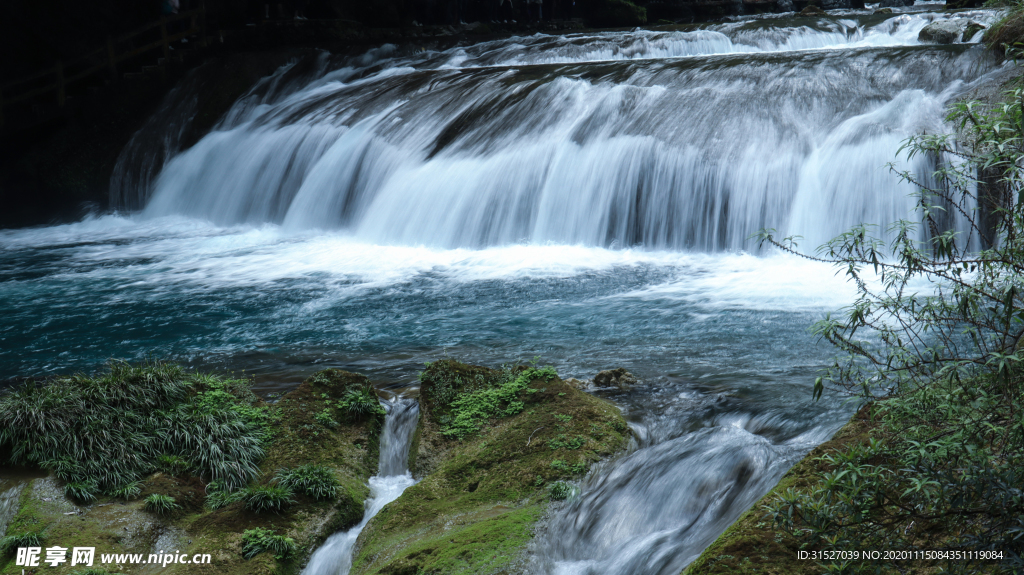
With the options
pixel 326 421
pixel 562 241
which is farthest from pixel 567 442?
pixel 562 241

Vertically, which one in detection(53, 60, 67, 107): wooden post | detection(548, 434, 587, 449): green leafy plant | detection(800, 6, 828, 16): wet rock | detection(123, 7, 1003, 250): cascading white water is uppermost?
detection(800, 6, 828, 16): wet rock

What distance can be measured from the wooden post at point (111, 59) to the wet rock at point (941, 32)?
59.5ft

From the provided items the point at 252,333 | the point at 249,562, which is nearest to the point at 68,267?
the point at 252,333

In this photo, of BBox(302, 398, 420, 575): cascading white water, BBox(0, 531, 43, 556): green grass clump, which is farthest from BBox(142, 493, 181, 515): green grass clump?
BBox(302, 398, 420, 575): cascading white water

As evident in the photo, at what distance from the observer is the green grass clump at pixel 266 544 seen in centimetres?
398

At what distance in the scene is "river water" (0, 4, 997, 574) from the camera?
500 cm

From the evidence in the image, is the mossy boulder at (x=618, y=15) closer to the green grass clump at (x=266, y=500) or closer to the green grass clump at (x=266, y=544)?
the green grass clump at (x=266, y=500)

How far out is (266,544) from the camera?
4020 millimetres

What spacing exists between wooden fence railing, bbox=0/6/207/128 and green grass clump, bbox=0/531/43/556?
1688 centimetres

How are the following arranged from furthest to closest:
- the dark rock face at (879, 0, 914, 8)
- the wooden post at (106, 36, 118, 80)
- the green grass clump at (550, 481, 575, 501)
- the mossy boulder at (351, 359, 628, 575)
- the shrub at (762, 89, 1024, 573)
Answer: the dark rock face at (879, 0, 914, 8), the wooden post at (106, 36, 118, 80), the green grass clump at (550, 481, 575, 501), the mossy boulder at (351, 359, 628, 575), the shrub at (762, 89, 1024, 573)

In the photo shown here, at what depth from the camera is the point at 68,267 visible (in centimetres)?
1141

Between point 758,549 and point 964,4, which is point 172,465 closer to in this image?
point 758,549

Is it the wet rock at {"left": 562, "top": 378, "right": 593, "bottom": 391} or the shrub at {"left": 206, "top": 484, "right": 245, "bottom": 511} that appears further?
the wet rock at {"left": 562, "top": 378, "right": 593, "bottom": 391}

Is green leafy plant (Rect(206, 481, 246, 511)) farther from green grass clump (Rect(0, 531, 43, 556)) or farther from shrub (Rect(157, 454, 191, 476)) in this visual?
green grass clump (Rect(0, 531, 43, 556))
